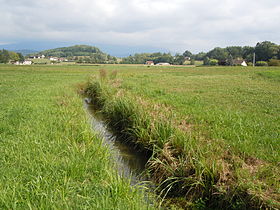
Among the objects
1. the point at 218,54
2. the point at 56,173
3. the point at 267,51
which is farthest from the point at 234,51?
the point at 56,173

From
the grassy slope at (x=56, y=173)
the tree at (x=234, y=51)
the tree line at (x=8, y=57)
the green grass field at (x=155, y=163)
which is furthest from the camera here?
the tree line at (x=8, y=57)

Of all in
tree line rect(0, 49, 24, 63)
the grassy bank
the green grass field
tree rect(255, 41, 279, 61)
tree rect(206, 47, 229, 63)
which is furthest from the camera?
tree line rect(0, 49, 24, 63)

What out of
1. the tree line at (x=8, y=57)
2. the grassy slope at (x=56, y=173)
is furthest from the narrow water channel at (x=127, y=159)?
the tree line at (x=8, y=57)

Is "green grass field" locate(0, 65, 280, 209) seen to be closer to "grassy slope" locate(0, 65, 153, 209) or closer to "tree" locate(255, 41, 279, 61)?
"grassy slope" locate(0, 65, 153, 209)

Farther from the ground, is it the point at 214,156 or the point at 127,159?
the point at 214,156

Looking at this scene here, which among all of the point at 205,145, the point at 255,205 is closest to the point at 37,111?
the point at 205,145

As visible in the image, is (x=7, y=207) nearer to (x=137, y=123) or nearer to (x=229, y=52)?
(x=137, y=123)

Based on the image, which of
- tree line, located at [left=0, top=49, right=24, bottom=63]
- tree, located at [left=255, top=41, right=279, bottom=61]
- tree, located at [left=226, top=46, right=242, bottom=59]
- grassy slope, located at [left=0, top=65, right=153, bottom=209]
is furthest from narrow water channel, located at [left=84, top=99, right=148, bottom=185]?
tree line, located at [left=0, top=49, right=24, bottom=63]

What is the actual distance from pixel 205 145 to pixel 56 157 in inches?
140

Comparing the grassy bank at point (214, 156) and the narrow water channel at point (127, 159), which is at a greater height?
the grassy bank at point (214, 156)

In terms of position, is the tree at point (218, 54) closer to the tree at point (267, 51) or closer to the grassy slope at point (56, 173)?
the tree at point (267, 51)

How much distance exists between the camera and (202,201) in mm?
4406

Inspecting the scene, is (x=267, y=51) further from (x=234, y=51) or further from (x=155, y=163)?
(x=155, y=163)

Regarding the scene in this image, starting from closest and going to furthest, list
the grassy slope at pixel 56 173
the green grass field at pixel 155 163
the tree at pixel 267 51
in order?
the grassy slope at pixel 56 173 < the green grass field at pixel 155 163 < the tree at pixel 267 51
